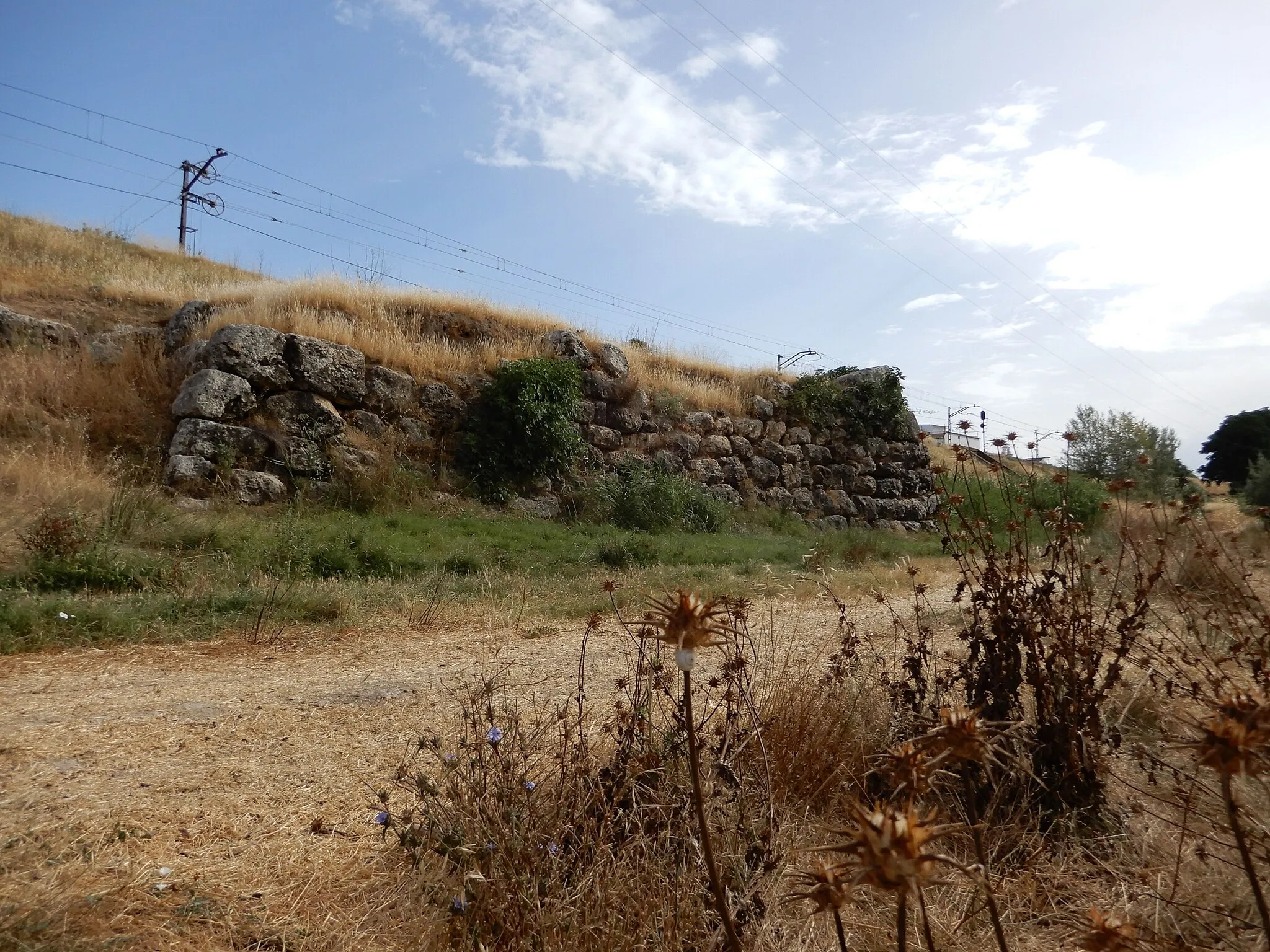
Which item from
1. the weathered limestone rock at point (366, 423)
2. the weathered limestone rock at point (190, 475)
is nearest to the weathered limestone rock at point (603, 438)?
the weathered limestone rock at point (366, 423)

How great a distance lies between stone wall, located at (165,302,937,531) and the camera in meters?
10.8

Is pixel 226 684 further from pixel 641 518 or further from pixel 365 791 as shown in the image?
pixel 641 518

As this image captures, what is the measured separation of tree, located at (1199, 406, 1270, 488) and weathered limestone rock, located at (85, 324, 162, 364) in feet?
74.5

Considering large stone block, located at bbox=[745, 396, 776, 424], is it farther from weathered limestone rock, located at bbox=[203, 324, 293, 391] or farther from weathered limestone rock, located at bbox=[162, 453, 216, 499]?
weathered limestone rock, located at bbox=[162, 453, 216, 499]

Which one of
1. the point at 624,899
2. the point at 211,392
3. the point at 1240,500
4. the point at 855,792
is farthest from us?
the point at 1240,500

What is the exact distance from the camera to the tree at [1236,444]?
2141cm

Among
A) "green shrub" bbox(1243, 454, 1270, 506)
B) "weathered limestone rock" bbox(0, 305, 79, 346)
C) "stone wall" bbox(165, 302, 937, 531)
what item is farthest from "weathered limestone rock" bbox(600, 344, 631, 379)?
"green shrub" bbox(1243, 454, 1270, 506)

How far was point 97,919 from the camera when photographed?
219cm

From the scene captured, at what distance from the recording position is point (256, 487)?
Result: 415 inches

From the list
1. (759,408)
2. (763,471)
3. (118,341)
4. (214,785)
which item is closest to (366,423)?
(118,341)

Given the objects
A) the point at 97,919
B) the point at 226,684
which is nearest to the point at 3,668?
the point at 226,684

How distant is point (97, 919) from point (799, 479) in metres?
16.6

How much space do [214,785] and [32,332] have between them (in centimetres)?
1147

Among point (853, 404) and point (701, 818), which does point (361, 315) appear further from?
point (701, 818)
